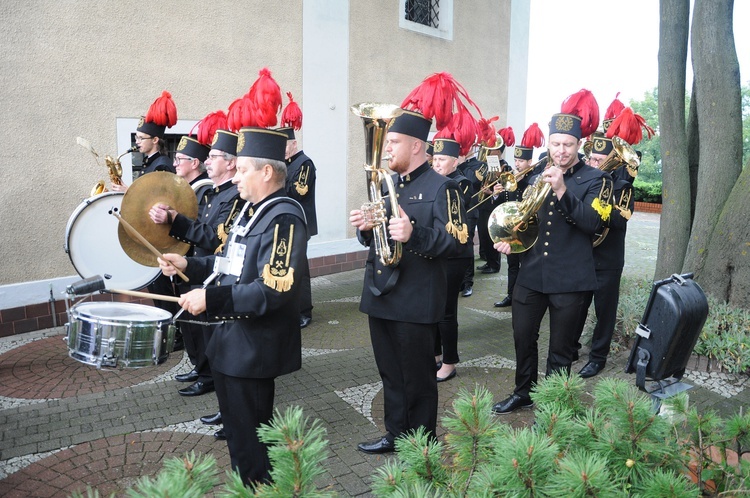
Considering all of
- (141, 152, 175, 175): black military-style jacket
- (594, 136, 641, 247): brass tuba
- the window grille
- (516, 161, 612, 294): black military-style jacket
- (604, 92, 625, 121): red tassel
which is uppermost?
the window grille

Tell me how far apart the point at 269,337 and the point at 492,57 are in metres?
11.6

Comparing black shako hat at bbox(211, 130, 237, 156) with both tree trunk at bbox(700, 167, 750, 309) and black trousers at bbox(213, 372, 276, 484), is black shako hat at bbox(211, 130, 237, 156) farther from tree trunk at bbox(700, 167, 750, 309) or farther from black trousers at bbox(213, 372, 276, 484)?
tree trunk at bbox(700, 167, 750, 309)

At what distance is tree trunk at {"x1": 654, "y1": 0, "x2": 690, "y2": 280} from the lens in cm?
702

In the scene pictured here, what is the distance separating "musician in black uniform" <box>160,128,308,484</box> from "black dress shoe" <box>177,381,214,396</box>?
204cm

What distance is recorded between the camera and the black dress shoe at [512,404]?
4637 mm

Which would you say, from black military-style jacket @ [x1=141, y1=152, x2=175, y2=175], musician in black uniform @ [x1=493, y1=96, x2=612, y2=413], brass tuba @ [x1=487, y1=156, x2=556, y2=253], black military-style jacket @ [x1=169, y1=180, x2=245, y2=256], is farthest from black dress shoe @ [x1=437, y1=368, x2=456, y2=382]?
→ black military-style jacket @ [x1=141, y1=152, x2=175, y2=175]

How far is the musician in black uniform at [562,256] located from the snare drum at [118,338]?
2.50 meters

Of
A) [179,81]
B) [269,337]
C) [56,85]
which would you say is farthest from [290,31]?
[269,337]

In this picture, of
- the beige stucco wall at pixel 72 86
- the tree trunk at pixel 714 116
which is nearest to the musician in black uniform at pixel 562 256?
the tree trunk at pixel 714 116

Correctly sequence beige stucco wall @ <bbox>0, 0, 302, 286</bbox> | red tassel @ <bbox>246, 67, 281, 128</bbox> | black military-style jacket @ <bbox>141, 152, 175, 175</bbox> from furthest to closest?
beige stucco wall @ <bbox>0, 0, 302, 286</bbox>
black military-style jacket @ <bbox>141, 152, 175, 175</bbox>
red tassel @ <bbox>246, 67, 281, 128</bbox>

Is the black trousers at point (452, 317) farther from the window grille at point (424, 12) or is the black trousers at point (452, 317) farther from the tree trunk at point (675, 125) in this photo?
the window grille at point (424, 12)

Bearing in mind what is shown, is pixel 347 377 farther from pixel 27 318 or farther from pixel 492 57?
pixel 492 57

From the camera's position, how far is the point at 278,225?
2953 millimetres

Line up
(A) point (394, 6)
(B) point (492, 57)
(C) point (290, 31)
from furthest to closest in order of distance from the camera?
(B) point (492, 57) < (A) point (394, 6) < (C) point (290, 31)
